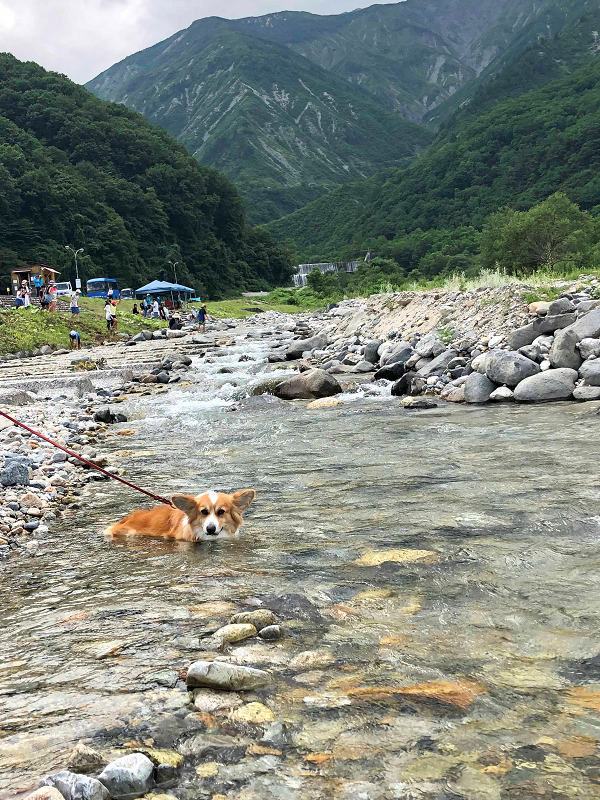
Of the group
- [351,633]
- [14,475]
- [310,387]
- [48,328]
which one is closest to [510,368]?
[310,387]

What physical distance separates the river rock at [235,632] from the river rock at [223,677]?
0.48 metres

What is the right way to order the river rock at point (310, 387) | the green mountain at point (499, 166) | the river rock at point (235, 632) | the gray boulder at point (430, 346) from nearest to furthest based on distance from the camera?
the river rock at point (235, 632) → the river rock at point (310, 387) → the gray boulder at point (430, 346) → the green mountain at point (499, 166)

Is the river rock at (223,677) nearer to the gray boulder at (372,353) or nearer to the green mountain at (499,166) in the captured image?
the gray boulder at (372,353)

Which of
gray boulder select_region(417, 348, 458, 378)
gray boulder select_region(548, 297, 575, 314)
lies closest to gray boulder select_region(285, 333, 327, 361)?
gray boulder select_region(417, 348, 458, 378)

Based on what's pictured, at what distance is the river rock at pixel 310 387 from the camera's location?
1444 cm

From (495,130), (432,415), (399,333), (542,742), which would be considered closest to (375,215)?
(495,130)

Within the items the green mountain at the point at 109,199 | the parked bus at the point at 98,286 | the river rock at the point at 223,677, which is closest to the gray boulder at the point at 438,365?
the river rock at the point at 223,677

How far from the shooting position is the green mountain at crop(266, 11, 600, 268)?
344ft

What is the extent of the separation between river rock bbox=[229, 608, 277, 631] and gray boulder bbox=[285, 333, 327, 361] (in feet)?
65.6

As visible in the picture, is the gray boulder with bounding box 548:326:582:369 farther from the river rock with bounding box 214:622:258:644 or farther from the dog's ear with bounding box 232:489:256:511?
the river rock with bounding box 214:622:258:644

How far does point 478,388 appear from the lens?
12.3m

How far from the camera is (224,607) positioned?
4.02m

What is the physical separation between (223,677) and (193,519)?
2.78 meters

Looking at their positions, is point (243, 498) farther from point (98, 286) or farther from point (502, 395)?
point (98, 286)
